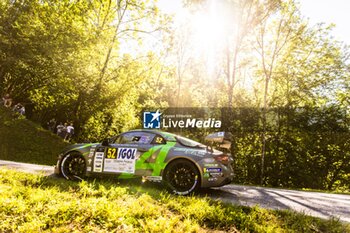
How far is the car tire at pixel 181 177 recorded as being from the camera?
6.42 m

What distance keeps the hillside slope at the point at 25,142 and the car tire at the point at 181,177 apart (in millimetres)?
10777

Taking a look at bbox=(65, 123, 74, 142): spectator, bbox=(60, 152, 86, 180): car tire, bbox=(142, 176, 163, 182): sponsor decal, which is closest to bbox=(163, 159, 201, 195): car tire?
bbox=(142, 176, 163, 182): sponsor decal

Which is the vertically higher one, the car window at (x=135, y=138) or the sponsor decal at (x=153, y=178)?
the car window at (x=135, y=138)

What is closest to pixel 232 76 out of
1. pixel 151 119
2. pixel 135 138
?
pixel 151 119

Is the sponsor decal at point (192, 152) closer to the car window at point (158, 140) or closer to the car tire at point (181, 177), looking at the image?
the car tire at point (181, 177)

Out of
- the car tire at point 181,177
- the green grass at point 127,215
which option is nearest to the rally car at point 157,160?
the car tire at point 181,177

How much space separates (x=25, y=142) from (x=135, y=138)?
1174 cm

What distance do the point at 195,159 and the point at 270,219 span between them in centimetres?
197

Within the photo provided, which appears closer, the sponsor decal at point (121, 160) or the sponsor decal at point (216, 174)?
the sponsor decal at point (216, 174)

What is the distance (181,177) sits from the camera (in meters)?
6.59

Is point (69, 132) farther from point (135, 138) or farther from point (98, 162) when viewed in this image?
point (135, 138)

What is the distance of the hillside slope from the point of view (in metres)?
15.4

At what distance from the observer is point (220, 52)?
20750 millimetres

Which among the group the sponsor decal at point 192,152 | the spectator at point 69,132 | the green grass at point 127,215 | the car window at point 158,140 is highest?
the spectator at point 69,132
